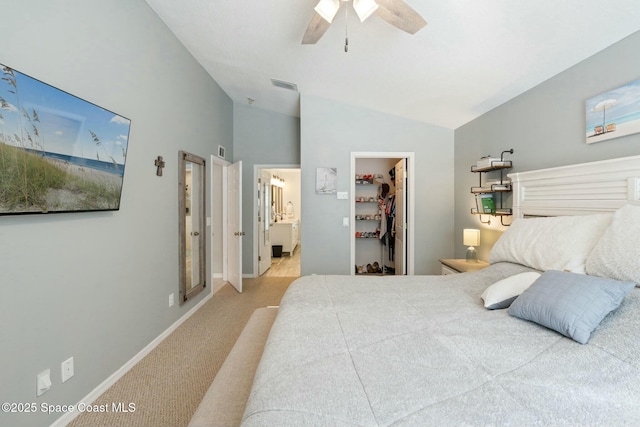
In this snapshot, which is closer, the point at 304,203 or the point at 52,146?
the point at 52,146

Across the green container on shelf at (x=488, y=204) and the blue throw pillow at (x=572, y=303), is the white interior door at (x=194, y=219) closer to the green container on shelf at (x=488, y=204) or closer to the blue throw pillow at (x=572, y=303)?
the blue throw pillow at (x=572, y=303)

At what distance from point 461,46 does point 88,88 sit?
2755 millimetres

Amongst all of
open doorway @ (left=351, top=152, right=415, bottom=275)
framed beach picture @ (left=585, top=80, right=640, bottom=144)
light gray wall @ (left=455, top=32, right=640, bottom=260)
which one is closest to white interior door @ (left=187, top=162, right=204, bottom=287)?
open doorway @ (left=351, top=152, right=415, bottom=275)

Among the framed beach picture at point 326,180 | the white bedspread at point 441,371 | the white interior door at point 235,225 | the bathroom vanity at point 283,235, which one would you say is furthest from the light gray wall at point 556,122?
the bathroom vanity at point 283,235

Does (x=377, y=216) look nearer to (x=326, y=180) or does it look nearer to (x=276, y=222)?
(x=326, y=180)

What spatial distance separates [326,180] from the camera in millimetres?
3725

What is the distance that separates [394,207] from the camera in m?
4.70

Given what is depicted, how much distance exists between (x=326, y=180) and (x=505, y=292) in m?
2.60

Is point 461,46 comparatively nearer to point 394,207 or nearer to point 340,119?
point 340,119

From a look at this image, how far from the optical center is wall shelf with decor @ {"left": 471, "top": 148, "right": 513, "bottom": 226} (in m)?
2.63

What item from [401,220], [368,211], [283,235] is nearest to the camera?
[401,220]

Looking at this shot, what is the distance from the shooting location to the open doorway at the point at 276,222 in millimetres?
4797

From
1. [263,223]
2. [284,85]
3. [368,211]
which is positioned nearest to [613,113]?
[284,85]

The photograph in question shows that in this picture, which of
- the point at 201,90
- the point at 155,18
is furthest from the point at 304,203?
the point at 155,18
